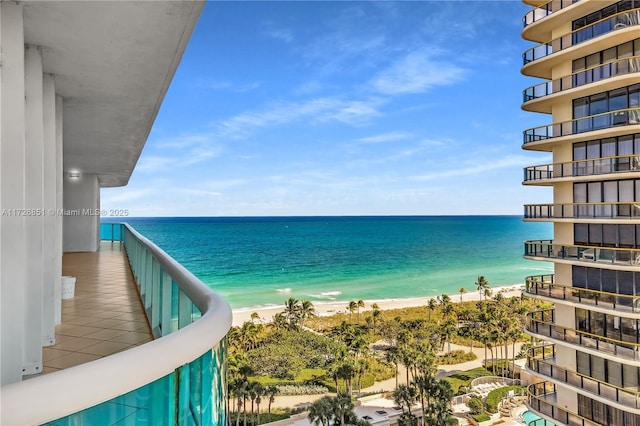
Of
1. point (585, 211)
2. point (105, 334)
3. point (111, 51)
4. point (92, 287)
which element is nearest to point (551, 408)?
point (585, 211)

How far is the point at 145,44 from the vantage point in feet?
13.9

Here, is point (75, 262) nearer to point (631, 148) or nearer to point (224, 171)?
point (631, 148)

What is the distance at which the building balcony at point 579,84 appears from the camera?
1523 centimetres

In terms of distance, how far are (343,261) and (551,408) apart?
64.5 meters

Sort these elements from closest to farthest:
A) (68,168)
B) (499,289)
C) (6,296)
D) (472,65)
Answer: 1. (6,296)
2. (68,168)
3. (499,289)
4. (472,65)

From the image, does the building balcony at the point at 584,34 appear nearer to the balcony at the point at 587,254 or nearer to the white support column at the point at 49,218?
the balcony at the point at 587,254

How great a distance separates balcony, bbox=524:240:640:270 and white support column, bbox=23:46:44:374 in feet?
56.8

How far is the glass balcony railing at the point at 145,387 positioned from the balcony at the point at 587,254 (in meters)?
17.3

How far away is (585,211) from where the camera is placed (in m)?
16.6

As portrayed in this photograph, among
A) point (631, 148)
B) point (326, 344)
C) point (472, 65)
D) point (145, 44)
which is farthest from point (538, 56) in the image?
point (472, 65)

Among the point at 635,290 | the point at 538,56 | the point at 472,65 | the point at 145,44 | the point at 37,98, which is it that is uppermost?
the point at 472,65

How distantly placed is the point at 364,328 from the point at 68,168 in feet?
107

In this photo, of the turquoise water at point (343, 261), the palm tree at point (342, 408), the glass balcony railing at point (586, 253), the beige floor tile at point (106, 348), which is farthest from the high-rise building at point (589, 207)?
the turquoise water at point (343, 261)

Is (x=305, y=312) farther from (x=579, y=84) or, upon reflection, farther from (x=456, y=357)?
(x=579, y=84)
